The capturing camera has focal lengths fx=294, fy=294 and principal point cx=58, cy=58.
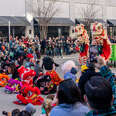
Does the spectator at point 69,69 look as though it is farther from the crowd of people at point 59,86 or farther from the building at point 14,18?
the building at point 14,18

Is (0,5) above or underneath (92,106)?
above

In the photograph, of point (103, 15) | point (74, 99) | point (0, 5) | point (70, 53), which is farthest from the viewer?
point (103, 15)

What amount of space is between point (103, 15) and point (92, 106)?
34.7 metres

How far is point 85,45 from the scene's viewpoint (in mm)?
14578

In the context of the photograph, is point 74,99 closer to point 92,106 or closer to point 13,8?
point 92,106

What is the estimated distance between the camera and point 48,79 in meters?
8.21

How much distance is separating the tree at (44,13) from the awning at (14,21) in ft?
4.63

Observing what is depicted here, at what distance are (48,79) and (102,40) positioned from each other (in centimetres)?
546

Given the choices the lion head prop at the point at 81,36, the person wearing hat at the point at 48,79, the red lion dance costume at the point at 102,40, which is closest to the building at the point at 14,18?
the lion head prop at the point at 81,36

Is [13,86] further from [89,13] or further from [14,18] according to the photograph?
[89,13]

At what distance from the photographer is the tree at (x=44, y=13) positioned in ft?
91.5

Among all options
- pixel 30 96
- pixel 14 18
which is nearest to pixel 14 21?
pixel 14 18

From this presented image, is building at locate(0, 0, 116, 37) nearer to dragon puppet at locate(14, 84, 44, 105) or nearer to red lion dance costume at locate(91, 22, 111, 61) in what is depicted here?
red lion dance costume at locate(91, 22, 111, 61)

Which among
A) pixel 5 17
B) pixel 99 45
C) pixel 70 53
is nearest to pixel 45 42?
pixel 70 53
